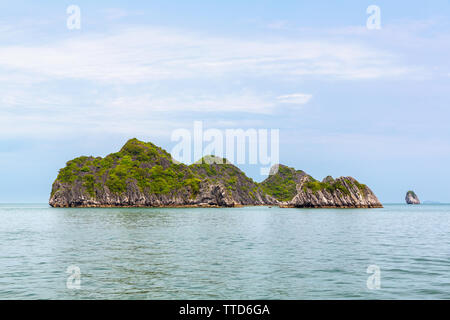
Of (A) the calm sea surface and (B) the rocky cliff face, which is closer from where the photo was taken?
(A) the calm sea surface

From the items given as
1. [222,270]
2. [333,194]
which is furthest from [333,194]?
[222,270]

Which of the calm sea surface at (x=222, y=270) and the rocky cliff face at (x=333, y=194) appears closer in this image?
the calm sea surface at (x=222, y=270)

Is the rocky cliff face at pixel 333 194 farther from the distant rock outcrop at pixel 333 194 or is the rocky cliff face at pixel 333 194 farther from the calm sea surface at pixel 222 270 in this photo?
the calm sea surface at pixel 222 270

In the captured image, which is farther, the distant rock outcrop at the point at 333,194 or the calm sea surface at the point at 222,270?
the distant rock outcrop at the point at 333,194

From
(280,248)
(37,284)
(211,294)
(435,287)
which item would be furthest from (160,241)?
(435,287)

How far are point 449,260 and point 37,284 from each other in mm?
27519

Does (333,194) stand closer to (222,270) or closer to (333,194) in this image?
(333,194)

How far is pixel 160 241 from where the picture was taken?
1602 inches

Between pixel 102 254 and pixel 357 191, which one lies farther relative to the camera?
pixel 357 191

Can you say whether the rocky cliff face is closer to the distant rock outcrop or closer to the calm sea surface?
the distant rock outcrop

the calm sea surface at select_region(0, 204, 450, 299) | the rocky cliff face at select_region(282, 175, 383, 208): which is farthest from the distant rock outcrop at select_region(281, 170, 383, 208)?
the calm sea surface at select_region(0, 204, 450, 299)

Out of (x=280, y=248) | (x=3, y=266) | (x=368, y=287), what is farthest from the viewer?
(x=280, y=248)

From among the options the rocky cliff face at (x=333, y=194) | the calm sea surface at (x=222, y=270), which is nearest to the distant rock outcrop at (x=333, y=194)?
the rocky cliff face at (x=333, y=194)
